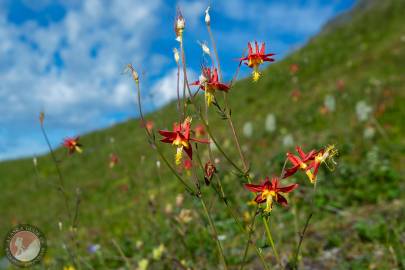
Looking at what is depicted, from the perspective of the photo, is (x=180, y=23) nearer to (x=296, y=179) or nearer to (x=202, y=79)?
(x=202, y=79)

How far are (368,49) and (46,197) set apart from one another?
58.8ft

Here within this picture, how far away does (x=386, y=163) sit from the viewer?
8.16 m

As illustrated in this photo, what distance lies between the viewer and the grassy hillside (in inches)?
210

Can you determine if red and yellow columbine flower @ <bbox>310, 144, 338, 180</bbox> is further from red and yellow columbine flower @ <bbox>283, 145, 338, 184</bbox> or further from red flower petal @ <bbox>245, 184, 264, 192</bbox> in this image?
red flower petal @ <bbox>245, 184, 264, 192</bbox>

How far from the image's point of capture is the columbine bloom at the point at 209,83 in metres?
2.37

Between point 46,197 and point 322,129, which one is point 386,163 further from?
point 46,197

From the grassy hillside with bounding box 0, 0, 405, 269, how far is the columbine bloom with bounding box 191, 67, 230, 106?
35.0 inches

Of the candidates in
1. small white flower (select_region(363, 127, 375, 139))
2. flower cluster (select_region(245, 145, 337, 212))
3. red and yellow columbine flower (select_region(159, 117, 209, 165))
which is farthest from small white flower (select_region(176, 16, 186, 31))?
small white flower (select_region(363, 127, 375, 139))

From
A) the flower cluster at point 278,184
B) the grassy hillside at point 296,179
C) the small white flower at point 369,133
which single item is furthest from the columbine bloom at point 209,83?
the small white flower at point 369,133

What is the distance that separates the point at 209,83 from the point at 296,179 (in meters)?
6.20

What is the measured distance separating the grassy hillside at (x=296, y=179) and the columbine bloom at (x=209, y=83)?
889 mm

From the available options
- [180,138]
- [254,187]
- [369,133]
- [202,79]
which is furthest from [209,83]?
[369,133]

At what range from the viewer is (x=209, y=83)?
2.40 m

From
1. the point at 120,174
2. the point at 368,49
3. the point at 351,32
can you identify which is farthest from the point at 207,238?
the point at 351,32
